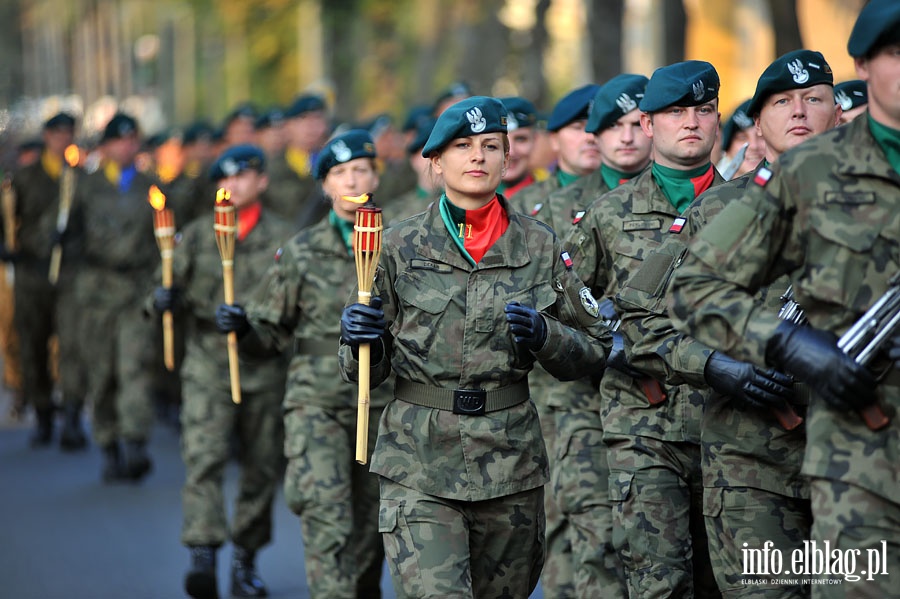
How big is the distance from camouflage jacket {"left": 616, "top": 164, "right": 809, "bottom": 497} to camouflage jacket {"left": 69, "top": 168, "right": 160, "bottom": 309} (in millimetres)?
8142

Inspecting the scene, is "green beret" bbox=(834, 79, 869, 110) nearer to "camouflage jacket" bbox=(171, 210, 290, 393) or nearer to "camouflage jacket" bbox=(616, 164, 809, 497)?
"camouflage jacket" bbox=(616, 164, 809, 497)

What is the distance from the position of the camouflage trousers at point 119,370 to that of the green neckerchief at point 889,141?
28.3ft

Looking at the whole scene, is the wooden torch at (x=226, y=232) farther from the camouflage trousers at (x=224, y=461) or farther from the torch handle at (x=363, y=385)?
the torch handle at (x=363, y=385)

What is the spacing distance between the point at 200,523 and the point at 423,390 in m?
3.68

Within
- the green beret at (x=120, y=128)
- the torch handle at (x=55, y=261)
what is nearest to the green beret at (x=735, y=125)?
the green beret at (x=120, y=128)

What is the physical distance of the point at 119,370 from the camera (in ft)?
44.3

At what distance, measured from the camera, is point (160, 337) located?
638 inches

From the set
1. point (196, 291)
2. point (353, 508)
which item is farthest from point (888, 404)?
point (196, 291)

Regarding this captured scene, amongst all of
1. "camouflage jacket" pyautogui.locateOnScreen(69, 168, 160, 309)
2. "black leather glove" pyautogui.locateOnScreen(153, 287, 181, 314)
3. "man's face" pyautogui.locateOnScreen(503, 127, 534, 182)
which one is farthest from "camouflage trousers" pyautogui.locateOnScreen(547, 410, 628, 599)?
"camouflage jacket" pyautogui.locateOnScreen(69, 168, 160, 309)

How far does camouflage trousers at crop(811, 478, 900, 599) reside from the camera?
188 inches

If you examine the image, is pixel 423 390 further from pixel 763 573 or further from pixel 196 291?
pixel 196 291

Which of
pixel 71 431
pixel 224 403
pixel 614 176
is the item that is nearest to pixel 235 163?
pixel 224 403

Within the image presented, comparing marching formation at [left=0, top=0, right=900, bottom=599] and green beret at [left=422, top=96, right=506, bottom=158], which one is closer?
marching formation at [left=0, top=0, right=900, bottom=599]

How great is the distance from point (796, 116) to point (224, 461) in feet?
14.9
